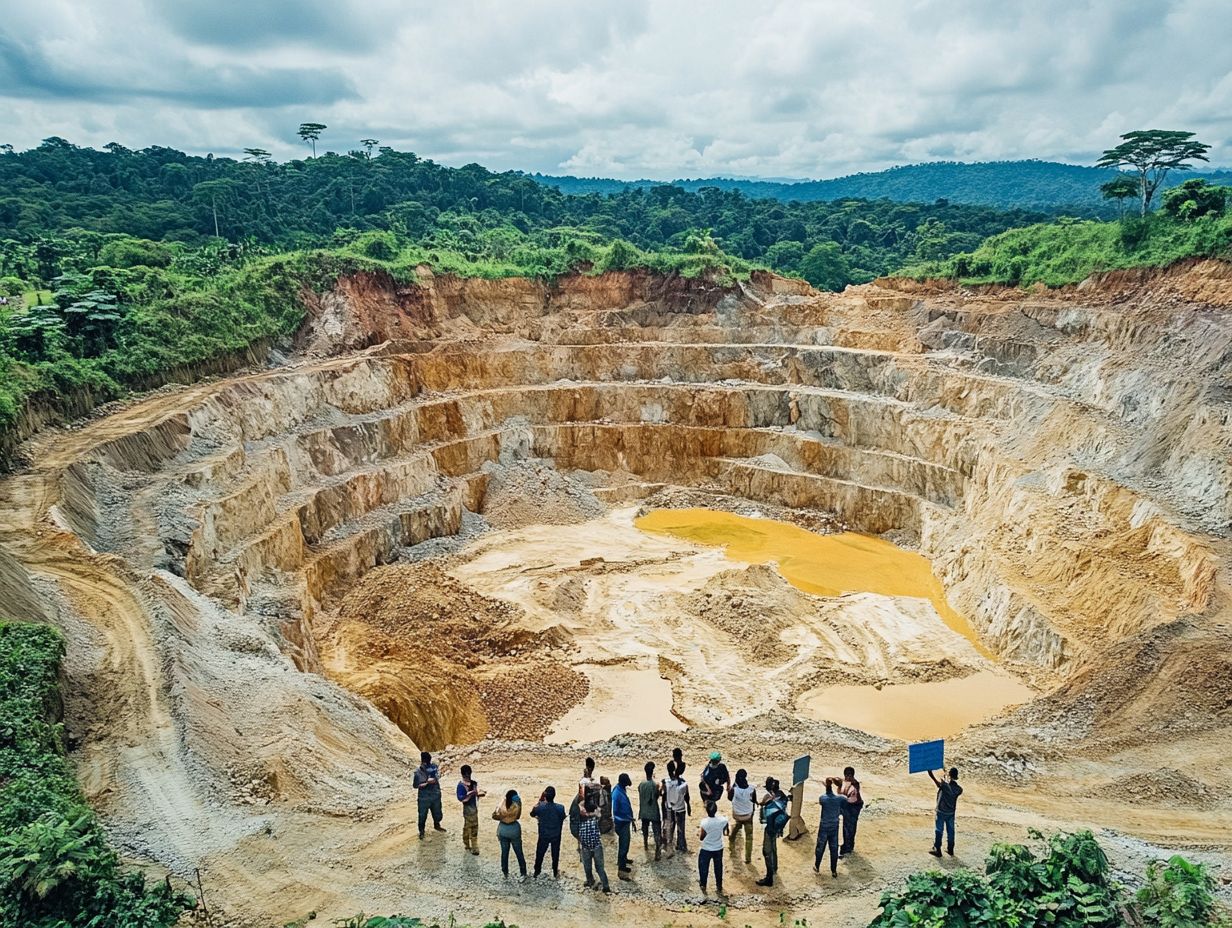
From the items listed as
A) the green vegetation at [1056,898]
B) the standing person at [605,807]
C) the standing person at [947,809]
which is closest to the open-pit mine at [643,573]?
the standing person at [947,809]

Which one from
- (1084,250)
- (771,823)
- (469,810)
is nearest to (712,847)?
Result: (771,823)

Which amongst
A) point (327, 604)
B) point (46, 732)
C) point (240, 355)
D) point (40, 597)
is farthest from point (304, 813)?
point (240, 355)

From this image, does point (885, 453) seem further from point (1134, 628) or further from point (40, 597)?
point (40, 597)

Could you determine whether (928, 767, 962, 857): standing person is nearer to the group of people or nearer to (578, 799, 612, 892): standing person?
the group of people

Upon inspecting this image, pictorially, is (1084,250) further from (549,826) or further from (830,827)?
(549,826)

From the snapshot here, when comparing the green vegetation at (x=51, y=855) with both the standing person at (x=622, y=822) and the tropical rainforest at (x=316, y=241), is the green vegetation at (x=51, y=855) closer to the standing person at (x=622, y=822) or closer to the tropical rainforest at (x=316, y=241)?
the standing person at (x=622, y=822)

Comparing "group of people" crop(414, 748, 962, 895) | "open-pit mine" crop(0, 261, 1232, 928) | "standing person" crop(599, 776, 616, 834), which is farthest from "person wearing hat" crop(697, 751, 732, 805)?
"standing person" crop(599, 776, 616, 834)
